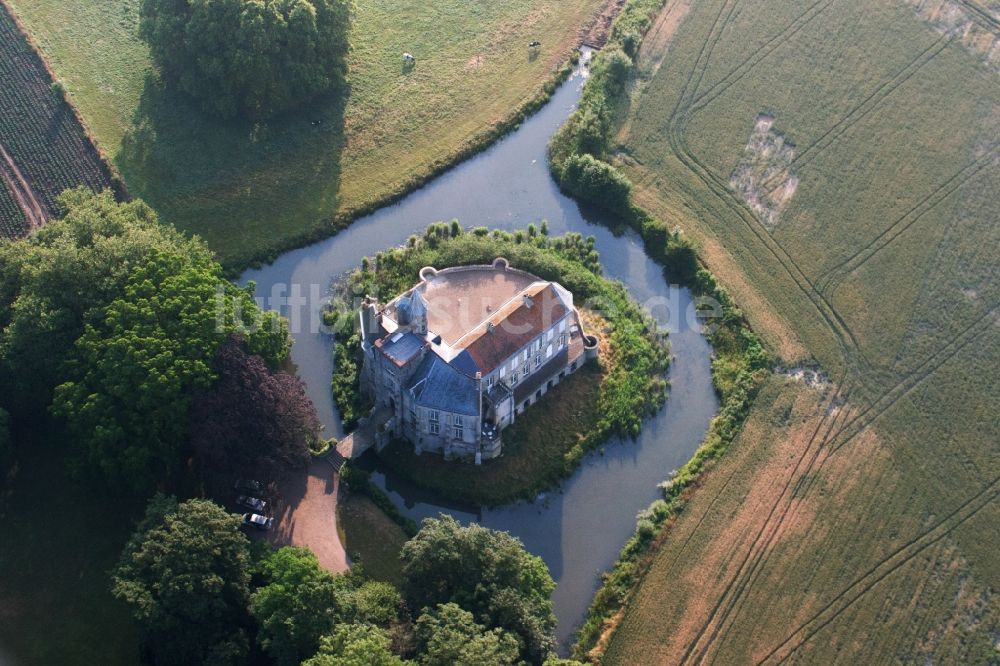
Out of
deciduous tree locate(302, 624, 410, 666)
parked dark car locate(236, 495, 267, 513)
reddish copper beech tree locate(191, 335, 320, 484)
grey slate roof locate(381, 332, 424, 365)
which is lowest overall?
deciduous tree locate(302, 624, 410, 666)

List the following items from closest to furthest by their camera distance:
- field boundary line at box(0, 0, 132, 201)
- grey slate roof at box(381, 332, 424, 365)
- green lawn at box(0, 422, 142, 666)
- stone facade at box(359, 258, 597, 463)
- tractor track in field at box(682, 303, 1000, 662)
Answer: green lawn at box(0, 422, 142, 666) < tractor track in field at box(682, 303, 1000, 662) < grey slate roof at box(381, 332, 424, 365) < stone facade at box(359, 258, 597, 463) < field boundary line at box(0, 0, 132, 201)

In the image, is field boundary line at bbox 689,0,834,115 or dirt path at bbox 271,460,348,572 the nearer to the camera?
dirt path at bbox 271,460,348,572

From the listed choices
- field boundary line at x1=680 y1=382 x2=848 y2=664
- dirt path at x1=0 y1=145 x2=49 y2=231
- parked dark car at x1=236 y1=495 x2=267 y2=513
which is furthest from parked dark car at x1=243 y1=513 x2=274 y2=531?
dirt path at x1=0 y1=145 x2=49 y2=231

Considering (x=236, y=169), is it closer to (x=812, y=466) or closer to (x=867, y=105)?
(x=812, y=466)

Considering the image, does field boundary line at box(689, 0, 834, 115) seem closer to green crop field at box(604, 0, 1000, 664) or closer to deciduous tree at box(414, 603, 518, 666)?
green crop field at box(604, 0, 1000, 664)

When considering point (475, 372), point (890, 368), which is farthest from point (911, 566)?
point (475, 372)

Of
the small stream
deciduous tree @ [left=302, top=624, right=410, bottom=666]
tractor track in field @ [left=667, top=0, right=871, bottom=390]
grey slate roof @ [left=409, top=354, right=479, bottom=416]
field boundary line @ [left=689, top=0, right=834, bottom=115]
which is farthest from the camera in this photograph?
field boundary line @ [left=689, top=0, right=834, bottom=115]

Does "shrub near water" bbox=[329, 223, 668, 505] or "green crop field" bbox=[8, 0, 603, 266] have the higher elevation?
"green crop field" bbox=[8, 0, 603, 266]
